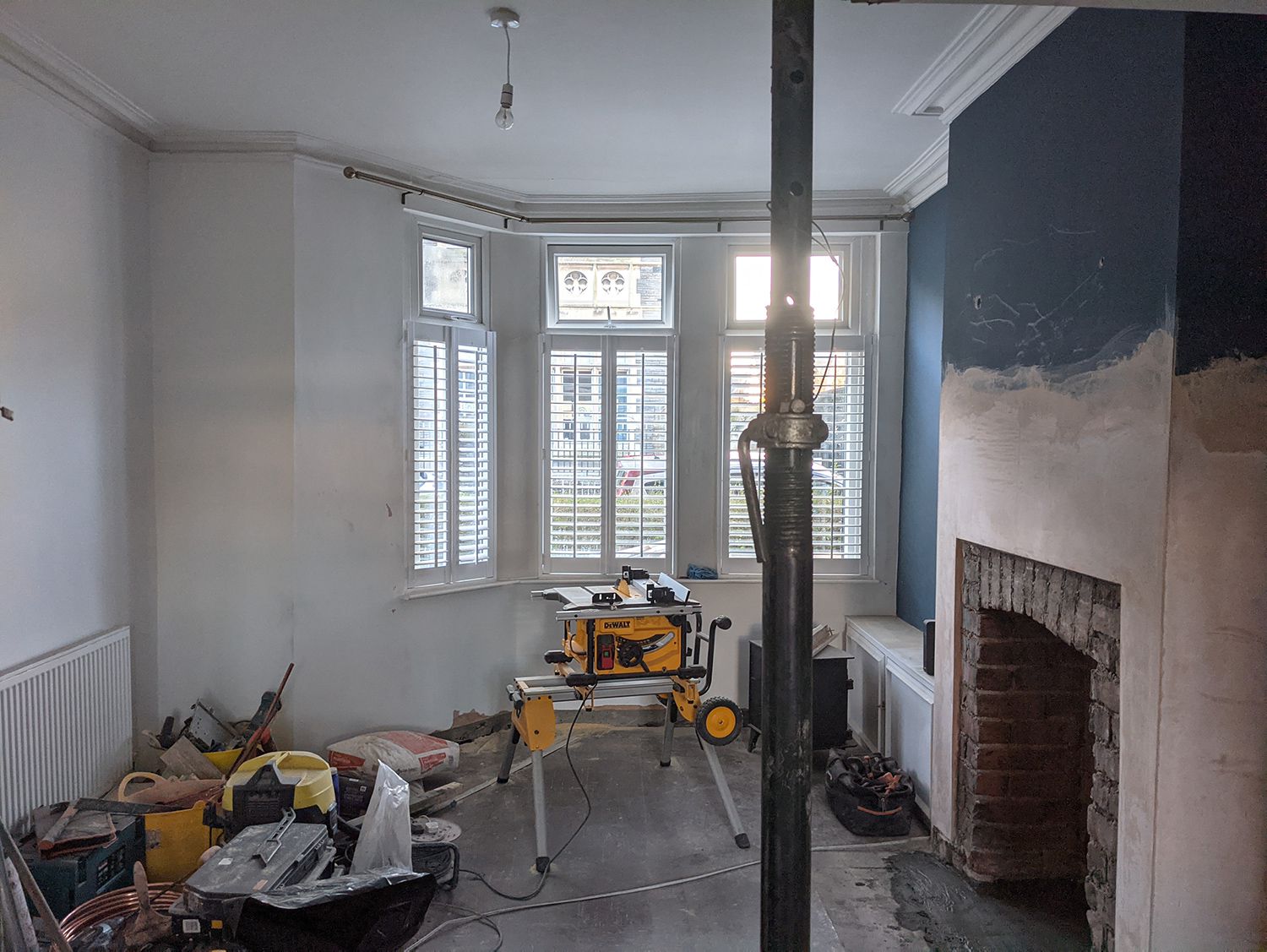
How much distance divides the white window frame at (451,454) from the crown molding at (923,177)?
2.40 m

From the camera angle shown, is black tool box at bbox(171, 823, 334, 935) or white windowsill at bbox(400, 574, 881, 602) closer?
black tool box at bbox(171, 823, 334, 935)

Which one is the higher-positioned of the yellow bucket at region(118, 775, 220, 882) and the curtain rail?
the curtain rail

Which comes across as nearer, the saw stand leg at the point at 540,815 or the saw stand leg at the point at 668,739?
the saw stand leg at the point at 540,815

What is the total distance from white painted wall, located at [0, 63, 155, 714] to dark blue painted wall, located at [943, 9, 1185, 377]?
345 cm

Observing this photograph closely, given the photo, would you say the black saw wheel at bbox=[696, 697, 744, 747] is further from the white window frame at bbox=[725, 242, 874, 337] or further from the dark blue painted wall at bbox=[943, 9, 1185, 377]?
the white window frame at bbox=[725, 242, 874, 337]

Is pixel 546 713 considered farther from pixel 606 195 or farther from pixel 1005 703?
pixel 606 195

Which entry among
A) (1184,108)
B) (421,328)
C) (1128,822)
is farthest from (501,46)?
(1128,822)

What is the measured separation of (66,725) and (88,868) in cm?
72

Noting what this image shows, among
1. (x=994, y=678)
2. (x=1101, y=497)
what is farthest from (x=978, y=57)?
(x=994, y=678)

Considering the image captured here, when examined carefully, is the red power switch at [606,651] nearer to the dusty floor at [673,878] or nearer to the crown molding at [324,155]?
the dusty floor at [673,878]

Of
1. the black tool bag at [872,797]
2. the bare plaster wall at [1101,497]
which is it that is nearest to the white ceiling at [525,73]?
the bare plaster wall at [1101,497]

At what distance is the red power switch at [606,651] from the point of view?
10.9ft

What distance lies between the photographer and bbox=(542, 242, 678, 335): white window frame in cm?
474

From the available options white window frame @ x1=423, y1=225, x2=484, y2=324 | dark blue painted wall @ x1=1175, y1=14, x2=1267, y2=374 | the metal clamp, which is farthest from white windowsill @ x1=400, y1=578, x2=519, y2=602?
dark blue painted wall @ x1=1175, y1=14, x2=1267, y2=374
